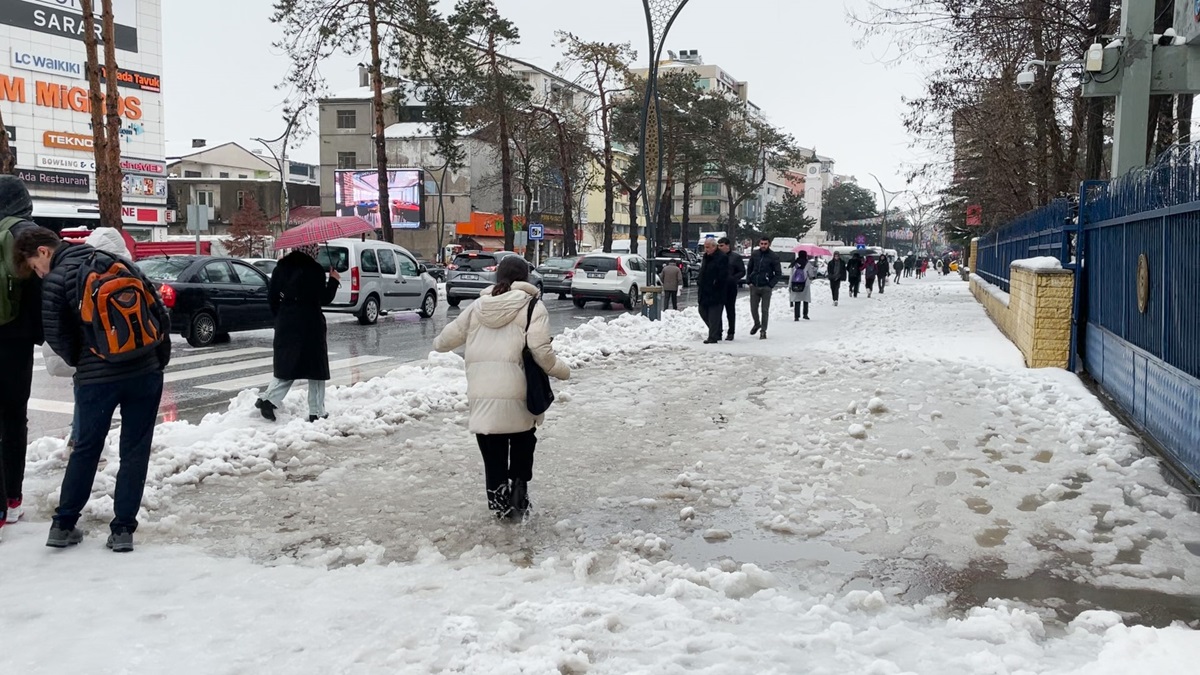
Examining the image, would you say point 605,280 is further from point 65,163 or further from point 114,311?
point 65,163

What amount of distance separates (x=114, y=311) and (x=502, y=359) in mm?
1988

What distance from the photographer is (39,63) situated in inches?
1837

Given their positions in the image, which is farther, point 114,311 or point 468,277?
point 468,277

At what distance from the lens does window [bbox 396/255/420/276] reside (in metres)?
21.2

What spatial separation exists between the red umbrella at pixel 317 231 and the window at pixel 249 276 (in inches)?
241

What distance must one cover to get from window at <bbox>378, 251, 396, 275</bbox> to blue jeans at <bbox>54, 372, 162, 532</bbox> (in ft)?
51.0

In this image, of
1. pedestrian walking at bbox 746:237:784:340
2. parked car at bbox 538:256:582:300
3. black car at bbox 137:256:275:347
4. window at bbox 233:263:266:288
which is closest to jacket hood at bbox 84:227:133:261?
black car at bbox 137:256:275:347

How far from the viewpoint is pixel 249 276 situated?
1599 cm

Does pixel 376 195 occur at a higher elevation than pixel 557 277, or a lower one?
higher

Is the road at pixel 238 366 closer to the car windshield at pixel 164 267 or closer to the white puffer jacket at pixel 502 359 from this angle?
the car windshield at pixel 164 267

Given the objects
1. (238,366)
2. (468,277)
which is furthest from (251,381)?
(468,277)

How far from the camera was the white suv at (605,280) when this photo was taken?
85.7 feet

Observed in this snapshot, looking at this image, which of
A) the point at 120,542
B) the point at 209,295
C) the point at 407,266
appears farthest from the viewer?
the point at 407,266

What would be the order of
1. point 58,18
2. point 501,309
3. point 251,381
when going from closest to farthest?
point 501,309, point 251,381, point 58,18
